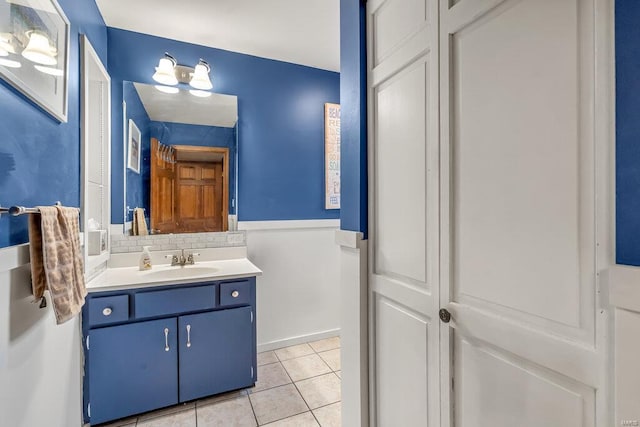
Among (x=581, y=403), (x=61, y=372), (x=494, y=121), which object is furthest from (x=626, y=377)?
(x=61, y=372)

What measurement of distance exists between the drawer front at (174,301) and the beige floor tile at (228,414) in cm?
64

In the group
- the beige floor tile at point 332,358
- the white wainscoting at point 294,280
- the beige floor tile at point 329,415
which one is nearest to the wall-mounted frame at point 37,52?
the white wainscoting at point 294,280

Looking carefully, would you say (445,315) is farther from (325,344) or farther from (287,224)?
(325,344)

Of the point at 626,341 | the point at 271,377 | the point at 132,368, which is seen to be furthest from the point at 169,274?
the point at 626,341

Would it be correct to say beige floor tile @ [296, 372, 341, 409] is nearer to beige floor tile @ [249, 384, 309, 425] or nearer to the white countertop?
beige floor tile @ [249, 384, 309, 425]

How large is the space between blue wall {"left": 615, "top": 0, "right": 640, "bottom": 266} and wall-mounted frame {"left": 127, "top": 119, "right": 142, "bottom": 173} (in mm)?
2561

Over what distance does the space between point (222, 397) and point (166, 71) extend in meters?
2.36

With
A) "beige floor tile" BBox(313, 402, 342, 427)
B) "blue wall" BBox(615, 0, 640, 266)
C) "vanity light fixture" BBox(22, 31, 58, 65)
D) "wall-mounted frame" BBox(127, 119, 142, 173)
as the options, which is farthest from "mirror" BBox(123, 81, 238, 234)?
"blue wall" BBox(615, 0, 640, 266)

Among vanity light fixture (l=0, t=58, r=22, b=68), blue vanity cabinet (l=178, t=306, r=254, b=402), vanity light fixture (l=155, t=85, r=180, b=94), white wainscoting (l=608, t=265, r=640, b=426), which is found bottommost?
blue vanity cabinet (l=178, t=306, r=254, b=402)

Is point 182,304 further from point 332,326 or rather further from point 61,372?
point 332,326

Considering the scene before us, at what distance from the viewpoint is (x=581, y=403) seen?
25.0 inches

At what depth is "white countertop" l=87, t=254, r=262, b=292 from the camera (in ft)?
5.86

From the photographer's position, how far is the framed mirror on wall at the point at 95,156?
1.67m

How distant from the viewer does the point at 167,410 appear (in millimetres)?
1927
